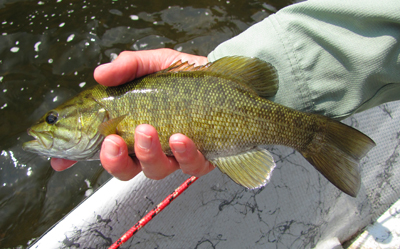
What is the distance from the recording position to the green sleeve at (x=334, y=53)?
71.7 inches

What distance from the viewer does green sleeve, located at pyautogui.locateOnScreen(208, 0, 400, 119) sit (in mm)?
1821

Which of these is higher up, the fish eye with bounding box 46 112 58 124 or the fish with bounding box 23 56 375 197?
the fish with bounding box 23 56 375 197

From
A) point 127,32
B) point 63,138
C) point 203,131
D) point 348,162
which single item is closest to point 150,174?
point 203,131

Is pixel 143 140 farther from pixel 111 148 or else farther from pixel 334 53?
pixel 334 53

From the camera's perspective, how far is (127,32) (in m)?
4.74

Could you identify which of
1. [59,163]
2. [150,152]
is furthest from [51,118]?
[150,152]

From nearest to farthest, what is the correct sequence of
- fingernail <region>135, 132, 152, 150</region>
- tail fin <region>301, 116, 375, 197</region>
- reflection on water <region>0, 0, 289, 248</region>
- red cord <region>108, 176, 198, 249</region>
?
fingernail <region>135, 132, 152, 150</region>
tail fin <region>301, 116, 375, 197</region>
red cord <region>108, 176, 198, 249</region>
reflection on water <region>0, 0, 289, 248</region>

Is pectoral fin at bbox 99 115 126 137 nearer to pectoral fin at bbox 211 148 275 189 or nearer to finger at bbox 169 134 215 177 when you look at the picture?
finger at bbox 169 134 215 177

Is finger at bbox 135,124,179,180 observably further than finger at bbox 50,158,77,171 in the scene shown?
No

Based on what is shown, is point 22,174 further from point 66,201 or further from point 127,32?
point 127,32

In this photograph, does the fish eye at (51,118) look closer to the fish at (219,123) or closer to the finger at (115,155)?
the fish at (219,123)

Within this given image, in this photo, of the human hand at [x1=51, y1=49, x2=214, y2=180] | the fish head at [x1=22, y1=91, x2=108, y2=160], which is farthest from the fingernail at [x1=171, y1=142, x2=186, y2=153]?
the fish head at [x1=22, y1=91, x2=108, y2=160]

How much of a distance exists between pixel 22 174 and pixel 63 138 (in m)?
2.07

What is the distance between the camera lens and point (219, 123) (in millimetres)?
1866
